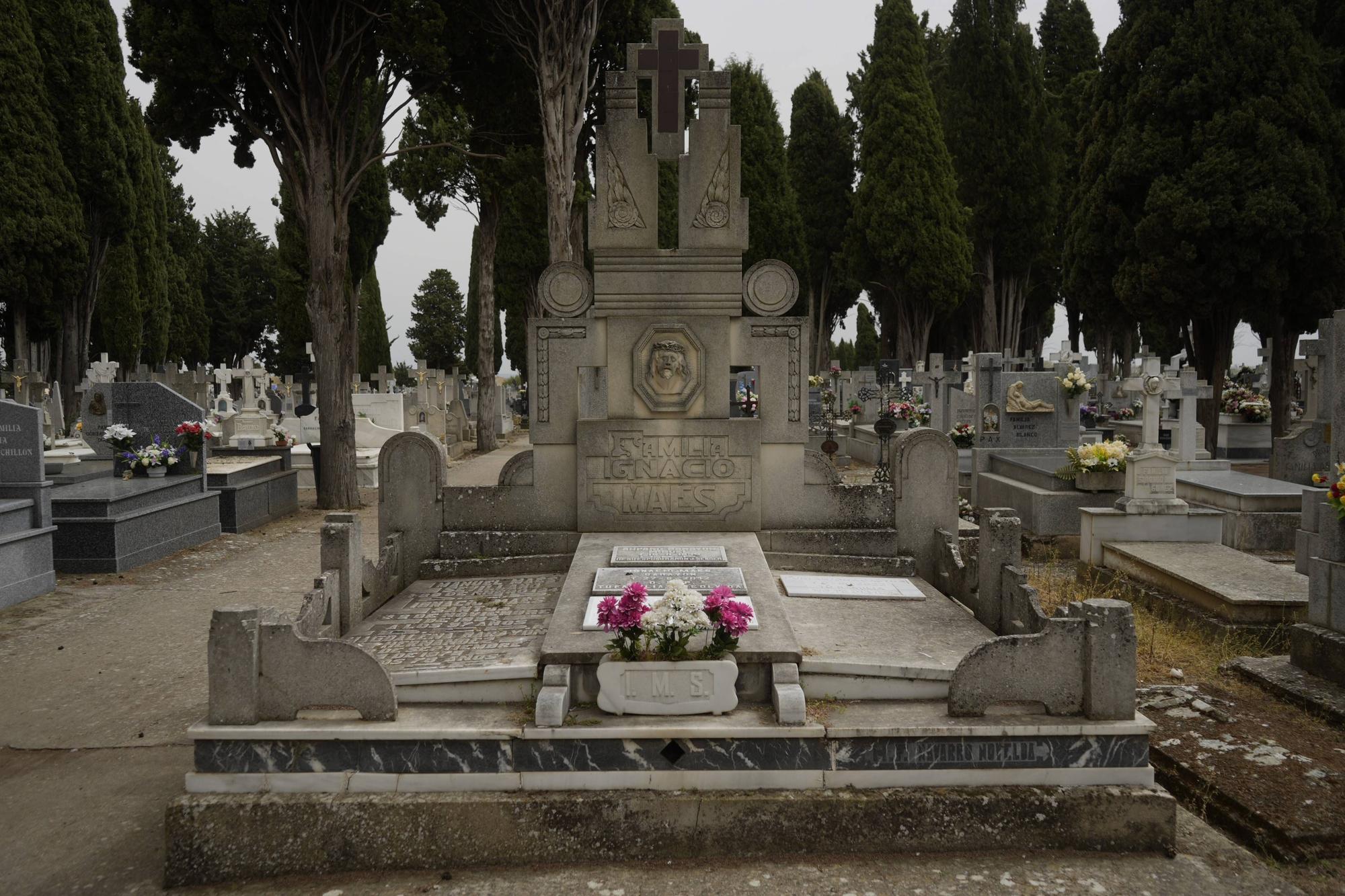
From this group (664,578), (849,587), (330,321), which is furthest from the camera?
(330,321)

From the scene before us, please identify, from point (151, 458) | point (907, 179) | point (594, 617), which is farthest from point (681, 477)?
point (907, 179)

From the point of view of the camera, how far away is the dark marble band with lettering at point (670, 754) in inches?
148

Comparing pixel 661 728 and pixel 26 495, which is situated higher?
pixel 26 495

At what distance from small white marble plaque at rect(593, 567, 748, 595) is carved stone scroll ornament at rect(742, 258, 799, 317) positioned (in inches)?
75.9

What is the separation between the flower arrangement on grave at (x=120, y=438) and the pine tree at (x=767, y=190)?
82.4ft

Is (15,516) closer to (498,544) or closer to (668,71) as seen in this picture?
(498,544)

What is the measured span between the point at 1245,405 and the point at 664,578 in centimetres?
1662

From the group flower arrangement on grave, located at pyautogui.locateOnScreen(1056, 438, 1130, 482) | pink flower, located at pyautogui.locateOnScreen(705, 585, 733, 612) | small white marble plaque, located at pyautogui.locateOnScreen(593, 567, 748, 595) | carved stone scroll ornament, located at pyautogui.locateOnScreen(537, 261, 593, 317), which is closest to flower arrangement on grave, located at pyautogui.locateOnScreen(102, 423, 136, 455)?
carved stone scroll ornament, located at pyautogui.locateOnScreen(537, 261, 593, 317)

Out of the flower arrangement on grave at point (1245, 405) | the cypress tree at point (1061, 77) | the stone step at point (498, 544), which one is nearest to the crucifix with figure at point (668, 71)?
the stone step at point (498, 544)

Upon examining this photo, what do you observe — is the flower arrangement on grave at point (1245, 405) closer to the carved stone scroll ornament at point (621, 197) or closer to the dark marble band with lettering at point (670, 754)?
the carved stone scroll ornament at point (621, 197)

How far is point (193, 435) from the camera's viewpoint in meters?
11.1

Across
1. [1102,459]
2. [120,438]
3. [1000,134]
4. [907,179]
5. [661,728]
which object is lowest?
[661,728]

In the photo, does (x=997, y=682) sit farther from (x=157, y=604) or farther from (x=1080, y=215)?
(x=1080, y=215)

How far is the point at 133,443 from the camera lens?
11.2m
